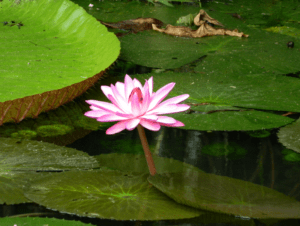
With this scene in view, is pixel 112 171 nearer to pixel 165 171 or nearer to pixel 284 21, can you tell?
Answer: pixel 165 171

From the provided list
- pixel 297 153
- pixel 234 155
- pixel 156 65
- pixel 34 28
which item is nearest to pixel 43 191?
pixel 234 155

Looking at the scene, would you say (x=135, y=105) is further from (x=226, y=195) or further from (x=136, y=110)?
(x=226, y=195)

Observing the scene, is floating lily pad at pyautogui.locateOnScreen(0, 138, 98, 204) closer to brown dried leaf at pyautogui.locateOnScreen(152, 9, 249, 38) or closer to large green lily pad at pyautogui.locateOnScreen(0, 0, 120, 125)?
large green lily pad at pyautogui.locateOnScreen(0, 0, 120, 125)

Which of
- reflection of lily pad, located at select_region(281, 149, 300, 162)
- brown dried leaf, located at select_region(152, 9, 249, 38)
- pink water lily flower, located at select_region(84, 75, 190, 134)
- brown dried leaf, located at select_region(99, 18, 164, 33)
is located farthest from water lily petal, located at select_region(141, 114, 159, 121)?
brown dried leaf, located at select_region(99, 18, 164, 33)

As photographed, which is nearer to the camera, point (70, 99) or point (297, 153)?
point (297, 153)

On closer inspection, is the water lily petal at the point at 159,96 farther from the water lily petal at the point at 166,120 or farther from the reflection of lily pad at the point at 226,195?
the reflection of lily pad at the point at 226,195

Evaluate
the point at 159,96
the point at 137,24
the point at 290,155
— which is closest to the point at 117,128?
the point at 159,96
